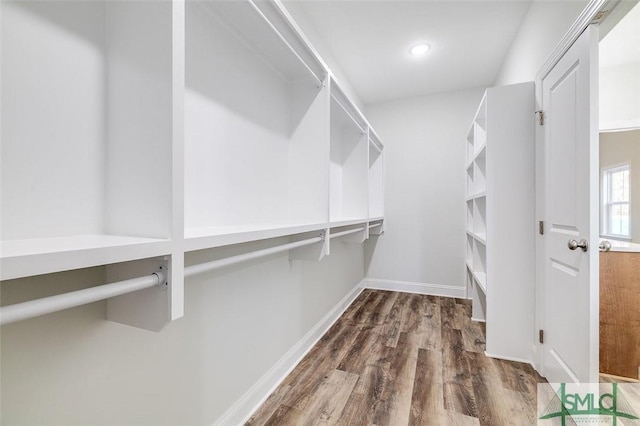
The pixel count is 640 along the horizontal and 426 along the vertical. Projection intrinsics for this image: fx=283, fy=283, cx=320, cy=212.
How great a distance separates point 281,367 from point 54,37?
5.95 feet

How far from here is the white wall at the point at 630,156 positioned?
2.83m

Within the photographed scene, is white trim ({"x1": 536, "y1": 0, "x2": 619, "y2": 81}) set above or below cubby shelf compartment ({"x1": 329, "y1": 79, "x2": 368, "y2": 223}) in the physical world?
above

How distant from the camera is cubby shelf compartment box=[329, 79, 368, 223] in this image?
2.69 m

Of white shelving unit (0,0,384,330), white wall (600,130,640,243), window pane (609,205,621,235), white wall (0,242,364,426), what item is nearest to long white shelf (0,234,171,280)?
white shelving unit (0,0,384,330)

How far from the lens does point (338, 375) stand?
1.82 meters

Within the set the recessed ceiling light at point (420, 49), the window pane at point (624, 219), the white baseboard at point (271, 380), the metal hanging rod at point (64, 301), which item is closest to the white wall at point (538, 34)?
the recessed ceiling light at point (420, 49)

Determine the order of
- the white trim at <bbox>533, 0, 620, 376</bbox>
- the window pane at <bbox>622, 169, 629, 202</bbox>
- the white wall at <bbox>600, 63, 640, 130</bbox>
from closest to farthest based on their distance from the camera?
the white trim at <bbox>533, 0, 620, 376</bbox> → the white wall at <bbox>600, 63, 640, 130</bbox> → the window pane at <bbox>622, 169, 629, 202</bbox>

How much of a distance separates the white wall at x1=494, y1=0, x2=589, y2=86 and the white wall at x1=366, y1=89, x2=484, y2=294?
0.94 m

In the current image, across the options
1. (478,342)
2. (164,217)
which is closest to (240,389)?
(164,217)

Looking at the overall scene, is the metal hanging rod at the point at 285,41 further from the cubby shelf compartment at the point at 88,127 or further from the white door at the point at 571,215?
the white door at the point at 571,215

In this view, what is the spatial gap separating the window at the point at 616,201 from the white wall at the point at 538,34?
171cm

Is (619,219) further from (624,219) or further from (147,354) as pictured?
(147,354)

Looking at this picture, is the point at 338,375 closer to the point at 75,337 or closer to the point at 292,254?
the point at 292,254

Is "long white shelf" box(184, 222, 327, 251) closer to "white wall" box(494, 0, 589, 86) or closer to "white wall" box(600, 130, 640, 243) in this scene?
"white wall" box(494, 0, 589, 86)
